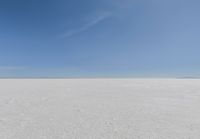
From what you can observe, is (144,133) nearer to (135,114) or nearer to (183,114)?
(135,114)

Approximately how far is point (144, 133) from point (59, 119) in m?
1.83

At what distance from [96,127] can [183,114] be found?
2294 millimetres

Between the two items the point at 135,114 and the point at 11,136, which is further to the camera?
the point at 135,114

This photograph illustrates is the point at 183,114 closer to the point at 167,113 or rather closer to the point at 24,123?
the point at 167,113

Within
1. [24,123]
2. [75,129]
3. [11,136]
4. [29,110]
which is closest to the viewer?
[11,136]

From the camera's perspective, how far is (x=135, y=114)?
12.0 ft

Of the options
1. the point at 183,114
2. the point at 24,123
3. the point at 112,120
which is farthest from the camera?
the point at 183,114

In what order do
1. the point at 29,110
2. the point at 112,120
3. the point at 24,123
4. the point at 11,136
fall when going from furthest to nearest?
the point at 29,110
the point at 112,120
the point at 24,123
the point at 11,136

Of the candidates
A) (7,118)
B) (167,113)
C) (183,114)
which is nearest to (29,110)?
(7,118)

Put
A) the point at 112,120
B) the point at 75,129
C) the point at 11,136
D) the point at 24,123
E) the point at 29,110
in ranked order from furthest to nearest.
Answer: the point at 29,110, the point at 112,120, the point at 24,123, the point at 75,129, the point at 11,136

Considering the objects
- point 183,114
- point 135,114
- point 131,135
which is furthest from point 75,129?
point 183,114

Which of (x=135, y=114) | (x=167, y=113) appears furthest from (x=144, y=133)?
(x=167, y=113)

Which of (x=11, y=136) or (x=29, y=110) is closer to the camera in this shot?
(x=11, y=136)

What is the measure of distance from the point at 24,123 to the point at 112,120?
181 centimetres
